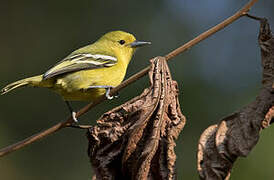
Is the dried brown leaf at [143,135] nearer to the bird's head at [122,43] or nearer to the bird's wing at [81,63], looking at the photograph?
the bird's wing at [81,63]

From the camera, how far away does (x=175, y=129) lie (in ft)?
7.44

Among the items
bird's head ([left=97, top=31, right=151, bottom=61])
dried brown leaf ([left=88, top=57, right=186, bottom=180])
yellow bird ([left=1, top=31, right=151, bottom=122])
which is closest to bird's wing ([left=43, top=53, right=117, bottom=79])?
yellow bird ([left=1, top=31, right=151, bottom=122])

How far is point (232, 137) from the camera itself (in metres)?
2.02

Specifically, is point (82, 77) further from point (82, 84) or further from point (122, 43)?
point (122, 43)

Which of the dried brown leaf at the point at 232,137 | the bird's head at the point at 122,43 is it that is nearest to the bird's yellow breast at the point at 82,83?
the bird's head at the point at 122,43

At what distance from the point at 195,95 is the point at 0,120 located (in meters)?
3.20

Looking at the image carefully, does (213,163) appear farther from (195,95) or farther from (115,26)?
(115,26)

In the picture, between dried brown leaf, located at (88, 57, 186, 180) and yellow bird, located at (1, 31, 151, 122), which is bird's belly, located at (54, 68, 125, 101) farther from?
dried brown leaf, located at (88, 57, 186, 180)

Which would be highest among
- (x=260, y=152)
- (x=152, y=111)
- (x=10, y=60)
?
(x=10, y=60)

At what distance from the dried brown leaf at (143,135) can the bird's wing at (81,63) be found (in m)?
1.88

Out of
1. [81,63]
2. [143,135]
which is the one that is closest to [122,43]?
[81,63]

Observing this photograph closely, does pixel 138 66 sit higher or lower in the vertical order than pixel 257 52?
Answer: higher

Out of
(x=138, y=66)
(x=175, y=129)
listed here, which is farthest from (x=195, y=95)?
(x=175, y=129)

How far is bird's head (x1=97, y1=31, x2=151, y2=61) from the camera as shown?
205 inches
